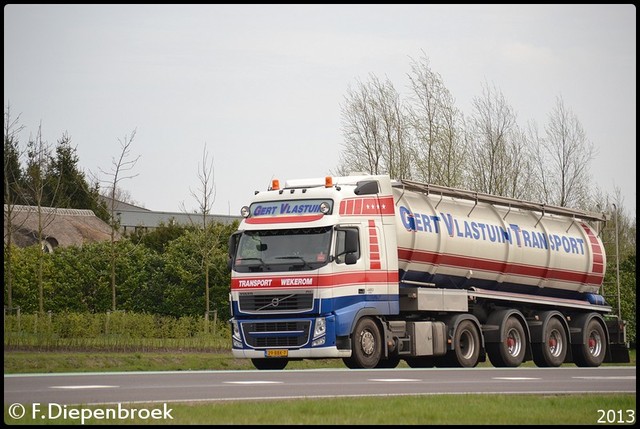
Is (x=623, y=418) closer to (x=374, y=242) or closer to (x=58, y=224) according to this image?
(x=374, y=242)

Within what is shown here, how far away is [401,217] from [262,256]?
323cm

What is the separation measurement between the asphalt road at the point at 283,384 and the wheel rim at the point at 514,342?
4.44m

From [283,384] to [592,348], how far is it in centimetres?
1520

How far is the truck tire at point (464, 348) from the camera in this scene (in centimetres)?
2870

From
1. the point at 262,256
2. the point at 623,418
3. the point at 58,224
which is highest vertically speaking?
the point at 58,224

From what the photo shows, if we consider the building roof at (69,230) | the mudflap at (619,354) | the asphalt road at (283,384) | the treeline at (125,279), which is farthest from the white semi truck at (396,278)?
the building roof at (69,230)

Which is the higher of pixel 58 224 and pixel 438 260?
pixel 58 224

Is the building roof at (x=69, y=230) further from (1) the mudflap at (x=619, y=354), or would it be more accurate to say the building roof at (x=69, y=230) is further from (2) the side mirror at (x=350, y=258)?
(2) the side mirror at (x=350, y=258)

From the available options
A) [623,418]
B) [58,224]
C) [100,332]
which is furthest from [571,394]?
[58,224]

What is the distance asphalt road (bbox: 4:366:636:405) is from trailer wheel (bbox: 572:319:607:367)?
6.98 meters

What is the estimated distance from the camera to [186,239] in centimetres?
4931

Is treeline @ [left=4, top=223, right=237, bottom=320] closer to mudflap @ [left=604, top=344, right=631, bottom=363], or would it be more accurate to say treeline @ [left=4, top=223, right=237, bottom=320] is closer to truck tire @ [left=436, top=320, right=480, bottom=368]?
mudflap @ [left=604, top=344, right=631, bottom=363]

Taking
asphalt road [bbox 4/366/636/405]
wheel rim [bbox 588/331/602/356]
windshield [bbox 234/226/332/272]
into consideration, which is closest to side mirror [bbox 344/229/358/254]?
windshield [bbox 234/226/332/272]

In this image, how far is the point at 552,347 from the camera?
32.1 meters
